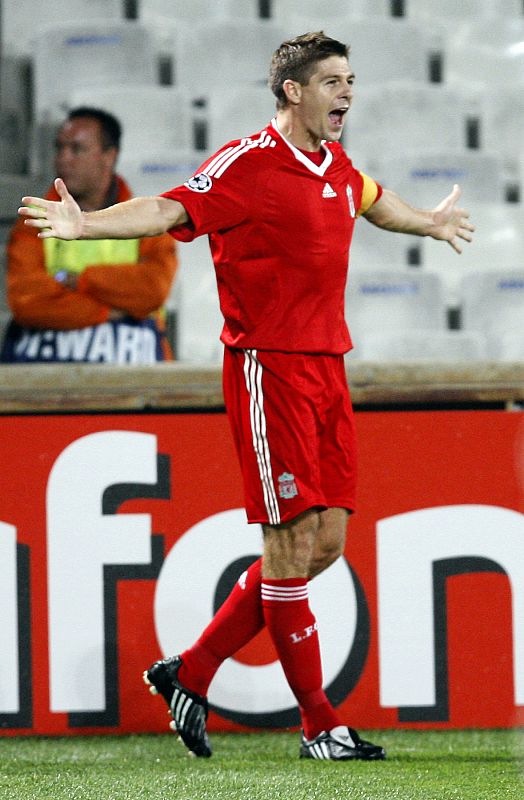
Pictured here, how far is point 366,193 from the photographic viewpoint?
3.24 meters

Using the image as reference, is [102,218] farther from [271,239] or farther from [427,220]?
[427,220]

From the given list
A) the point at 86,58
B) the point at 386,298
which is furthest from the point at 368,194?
the point at 86,58

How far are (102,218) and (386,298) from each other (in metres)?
2.62

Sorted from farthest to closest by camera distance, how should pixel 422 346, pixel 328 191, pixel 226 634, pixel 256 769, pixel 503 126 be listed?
pixel 503 126 → pixel 422 346 → pixel 226 634 → pixel 328 191 → pixel 256 769

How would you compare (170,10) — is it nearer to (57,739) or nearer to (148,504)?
(148,504)

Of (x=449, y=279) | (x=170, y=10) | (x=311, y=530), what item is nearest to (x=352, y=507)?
(x=311, y=530)

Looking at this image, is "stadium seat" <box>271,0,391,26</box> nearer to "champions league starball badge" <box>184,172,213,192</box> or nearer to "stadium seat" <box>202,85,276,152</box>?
"stadium seat" <box>202,85,276,152</box>

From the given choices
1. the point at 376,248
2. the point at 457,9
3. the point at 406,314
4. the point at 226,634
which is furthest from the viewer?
the point at 457,9

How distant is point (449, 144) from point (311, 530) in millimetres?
3622

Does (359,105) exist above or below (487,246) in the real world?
above

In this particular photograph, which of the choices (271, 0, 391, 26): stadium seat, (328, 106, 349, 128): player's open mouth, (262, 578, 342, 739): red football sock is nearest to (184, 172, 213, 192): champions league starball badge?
(328, 106, 349, 128): player's open mouth

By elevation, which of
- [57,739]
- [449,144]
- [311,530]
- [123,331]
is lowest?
[57,739]

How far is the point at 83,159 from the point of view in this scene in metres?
4.43

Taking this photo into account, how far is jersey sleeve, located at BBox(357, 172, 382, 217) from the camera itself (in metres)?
3.23
